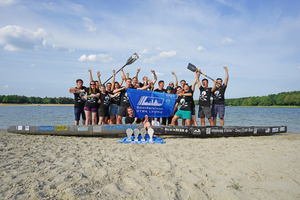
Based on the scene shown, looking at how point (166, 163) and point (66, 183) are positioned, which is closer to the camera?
point (66, 183)

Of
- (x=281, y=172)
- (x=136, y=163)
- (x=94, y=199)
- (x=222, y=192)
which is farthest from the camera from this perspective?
(x=136, y=163)

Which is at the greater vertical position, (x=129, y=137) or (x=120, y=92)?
(x=120, y=92)

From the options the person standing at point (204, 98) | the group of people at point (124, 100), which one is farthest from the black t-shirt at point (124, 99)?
the person standing at point (204, 98)

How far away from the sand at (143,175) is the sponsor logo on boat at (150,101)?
290 centimetres

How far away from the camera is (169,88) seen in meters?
8.03

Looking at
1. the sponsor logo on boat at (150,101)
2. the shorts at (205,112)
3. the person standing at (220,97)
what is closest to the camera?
the sponsor logo on boat at (150,101)

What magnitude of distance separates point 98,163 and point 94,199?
133 centimetres

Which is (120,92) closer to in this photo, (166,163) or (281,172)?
(166,163)

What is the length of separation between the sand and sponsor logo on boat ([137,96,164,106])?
2.90m

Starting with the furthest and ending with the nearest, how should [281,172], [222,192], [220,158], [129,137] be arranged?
[129,137] < [220,158] < [281,172] < [222,192]

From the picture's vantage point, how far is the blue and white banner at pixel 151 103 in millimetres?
7008

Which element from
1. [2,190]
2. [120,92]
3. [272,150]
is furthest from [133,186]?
[120,92]

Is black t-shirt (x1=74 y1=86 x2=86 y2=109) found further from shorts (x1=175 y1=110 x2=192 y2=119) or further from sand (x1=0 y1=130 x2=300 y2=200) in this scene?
shorts (x1=175 y1=110 x2=192 y2=119)

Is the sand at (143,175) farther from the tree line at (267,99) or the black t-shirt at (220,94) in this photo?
the tree line at (267,99)
